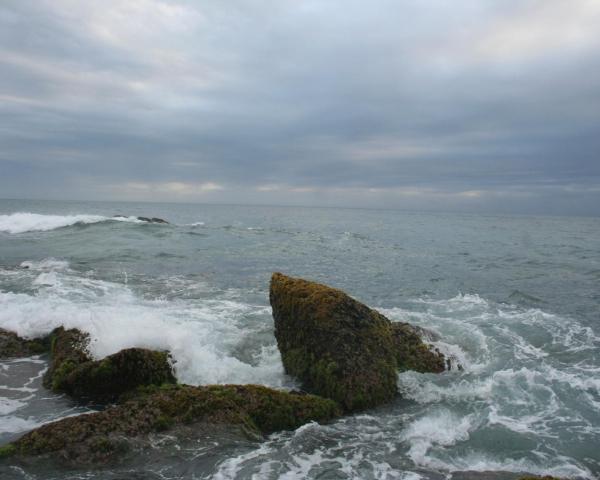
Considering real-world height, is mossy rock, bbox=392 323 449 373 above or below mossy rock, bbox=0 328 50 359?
above

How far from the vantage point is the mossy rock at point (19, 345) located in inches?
409

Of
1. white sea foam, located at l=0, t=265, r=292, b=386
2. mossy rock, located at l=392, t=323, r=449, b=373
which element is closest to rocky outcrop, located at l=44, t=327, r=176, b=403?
white sea foam, located at l=0, t=265, r=292, b=386

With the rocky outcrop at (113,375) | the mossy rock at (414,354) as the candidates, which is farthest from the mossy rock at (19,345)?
the mossy rock at (414,354)

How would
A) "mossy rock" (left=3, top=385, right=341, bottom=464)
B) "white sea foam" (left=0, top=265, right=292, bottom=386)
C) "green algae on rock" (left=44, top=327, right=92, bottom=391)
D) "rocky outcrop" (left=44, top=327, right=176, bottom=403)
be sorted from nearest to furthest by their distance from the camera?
"mossy rock" (left=3, top=385, right=341, bottom=464)
"rocky outcrop" (left=44, top=327, right=176, bottom=403)
"green algae on rock" (left=44, top=327, right=92, bottom=391)
"white sea foam" (left=0, top=265, right=292, bottom=386)

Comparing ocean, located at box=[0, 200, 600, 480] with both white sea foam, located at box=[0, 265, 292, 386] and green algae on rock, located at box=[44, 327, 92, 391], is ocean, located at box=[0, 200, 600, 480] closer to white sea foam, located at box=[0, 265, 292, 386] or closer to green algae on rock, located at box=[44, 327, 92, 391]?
white sea foam, located at box=[0, 265, 292, 386]

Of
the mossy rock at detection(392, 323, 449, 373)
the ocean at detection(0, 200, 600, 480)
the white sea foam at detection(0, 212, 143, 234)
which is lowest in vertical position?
the ocean at detection(0, 200, 600, 480)

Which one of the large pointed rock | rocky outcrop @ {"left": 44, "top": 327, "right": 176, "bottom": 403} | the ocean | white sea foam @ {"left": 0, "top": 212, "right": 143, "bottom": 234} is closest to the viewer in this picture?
the ocean

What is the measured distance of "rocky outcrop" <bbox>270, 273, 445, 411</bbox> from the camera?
816 centimetres

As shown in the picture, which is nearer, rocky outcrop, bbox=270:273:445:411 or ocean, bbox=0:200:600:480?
ocean, bbox=0:200:600:480

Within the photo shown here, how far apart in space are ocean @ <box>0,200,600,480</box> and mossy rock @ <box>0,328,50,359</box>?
502 mm

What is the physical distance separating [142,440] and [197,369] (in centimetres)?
337

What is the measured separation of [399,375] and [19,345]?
346 inches

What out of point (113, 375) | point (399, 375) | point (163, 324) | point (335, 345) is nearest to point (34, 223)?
point (163, 324)

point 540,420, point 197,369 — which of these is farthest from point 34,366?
point 540,420
